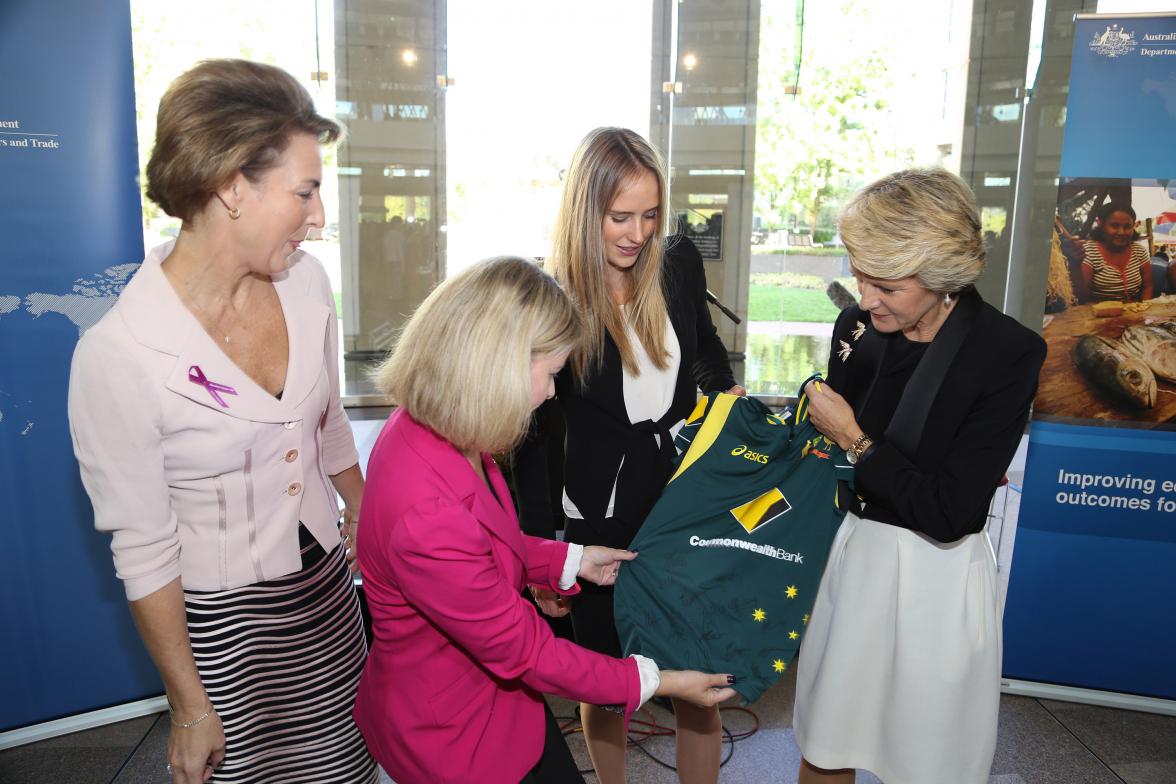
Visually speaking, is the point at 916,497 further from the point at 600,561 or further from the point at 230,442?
the point at 230,442

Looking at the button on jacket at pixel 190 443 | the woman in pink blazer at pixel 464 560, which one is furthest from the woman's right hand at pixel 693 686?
the button on jacket at pixel 190 443

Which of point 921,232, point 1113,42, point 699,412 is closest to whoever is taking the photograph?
point 921,232

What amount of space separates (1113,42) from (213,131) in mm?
2885

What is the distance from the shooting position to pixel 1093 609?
10.2 feet

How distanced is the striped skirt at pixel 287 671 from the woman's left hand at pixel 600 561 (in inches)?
19.4

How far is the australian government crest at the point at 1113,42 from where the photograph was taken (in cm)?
276

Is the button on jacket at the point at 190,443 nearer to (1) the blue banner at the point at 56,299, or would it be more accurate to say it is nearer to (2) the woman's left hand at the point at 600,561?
(2) the woman's left hand at the point at 600,561

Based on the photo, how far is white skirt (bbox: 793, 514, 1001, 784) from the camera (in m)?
1.81

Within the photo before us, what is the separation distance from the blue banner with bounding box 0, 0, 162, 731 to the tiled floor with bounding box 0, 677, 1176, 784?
17 centimetres

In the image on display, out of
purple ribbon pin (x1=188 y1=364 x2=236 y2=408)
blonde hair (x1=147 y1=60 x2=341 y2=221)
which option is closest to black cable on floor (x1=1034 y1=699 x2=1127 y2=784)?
purple ribbon pin (x1=188 y1=364 x2=236 y2=408)

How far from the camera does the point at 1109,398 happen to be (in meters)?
2.93

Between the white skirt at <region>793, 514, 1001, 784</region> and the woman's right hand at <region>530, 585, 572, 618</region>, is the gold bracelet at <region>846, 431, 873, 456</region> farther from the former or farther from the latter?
the woman's right hand at <region>530, 585, 572, 618</region>

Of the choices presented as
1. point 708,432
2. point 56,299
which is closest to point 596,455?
point 708,432

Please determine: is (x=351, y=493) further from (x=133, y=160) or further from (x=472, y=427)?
(x=133, y=160)
